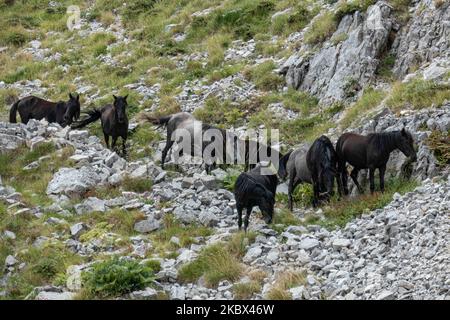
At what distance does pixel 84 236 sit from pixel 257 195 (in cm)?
369

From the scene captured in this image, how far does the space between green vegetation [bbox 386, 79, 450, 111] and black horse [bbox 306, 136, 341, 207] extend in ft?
8.23

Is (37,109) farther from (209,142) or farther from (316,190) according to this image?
(316,190)

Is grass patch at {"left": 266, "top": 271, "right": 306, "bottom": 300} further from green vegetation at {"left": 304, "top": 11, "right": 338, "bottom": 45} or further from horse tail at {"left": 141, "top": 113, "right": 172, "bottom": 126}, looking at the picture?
green vegetation at {"left": 304, "top": 11, "right": 338, "bottom": 45}

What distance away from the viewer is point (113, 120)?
66.1 feet

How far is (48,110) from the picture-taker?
23.0 meters

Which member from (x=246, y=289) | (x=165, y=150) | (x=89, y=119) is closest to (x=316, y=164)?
(x=246, y=289)

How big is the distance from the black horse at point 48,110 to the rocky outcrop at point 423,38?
1072 cm

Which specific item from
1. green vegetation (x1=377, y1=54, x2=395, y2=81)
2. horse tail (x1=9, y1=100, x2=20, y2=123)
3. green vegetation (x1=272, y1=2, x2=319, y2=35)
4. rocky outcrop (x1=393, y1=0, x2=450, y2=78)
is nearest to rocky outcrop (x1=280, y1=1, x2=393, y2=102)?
green vegetation (x1=377, y1=54, x2=395, y2=81)

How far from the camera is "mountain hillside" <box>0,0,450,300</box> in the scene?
37.0 feet

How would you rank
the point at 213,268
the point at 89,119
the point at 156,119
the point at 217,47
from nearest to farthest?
1. the point at 213,268
2. the point at 156,119
3. the point at 89,119
4. the point at 217,47

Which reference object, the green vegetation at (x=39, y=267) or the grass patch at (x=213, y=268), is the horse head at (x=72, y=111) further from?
the grass patch at (x=213, y=268)

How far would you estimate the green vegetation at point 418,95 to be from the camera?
15.7 meters

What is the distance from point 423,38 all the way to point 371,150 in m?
5.98
